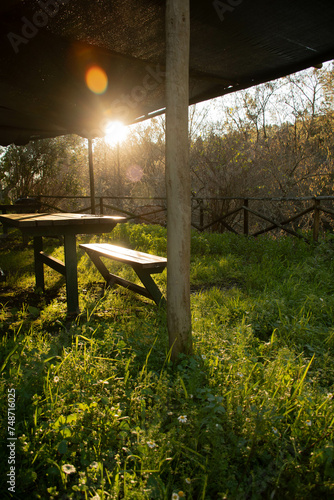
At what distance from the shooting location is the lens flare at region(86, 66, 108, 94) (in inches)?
155

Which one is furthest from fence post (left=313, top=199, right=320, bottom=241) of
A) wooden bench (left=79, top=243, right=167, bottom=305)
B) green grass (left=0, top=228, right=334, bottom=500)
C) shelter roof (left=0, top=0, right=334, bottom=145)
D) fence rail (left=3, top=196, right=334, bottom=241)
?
wooden bench (left=79, top=243, right=167, bottom=305)

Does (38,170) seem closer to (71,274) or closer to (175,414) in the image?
(71,274)

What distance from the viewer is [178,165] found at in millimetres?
1940

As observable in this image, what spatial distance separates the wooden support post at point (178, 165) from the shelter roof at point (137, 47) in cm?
86

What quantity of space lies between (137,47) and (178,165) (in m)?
2.11

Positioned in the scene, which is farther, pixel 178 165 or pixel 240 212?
pixel 240 212

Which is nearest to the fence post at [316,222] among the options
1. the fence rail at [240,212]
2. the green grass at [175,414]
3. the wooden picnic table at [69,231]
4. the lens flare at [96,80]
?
the fence rail at [240,212]

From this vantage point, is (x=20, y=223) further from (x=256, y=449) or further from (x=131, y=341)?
(x=256, y=449)

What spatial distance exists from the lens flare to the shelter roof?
62mm

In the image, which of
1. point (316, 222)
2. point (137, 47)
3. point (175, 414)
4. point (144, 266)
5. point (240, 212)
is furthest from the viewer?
point (240, 212)

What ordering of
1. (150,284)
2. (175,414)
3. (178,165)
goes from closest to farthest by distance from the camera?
(175,414) → (178,165) → (150,284)

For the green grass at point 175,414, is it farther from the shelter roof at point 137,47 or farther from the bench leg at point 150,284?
the shelter roof at point 137,47

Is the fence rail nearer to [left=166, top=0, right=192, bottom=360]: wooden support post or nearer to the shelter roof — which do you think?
the shelter roof

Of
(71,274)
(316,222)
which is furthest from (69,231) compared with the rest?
(316,222)
